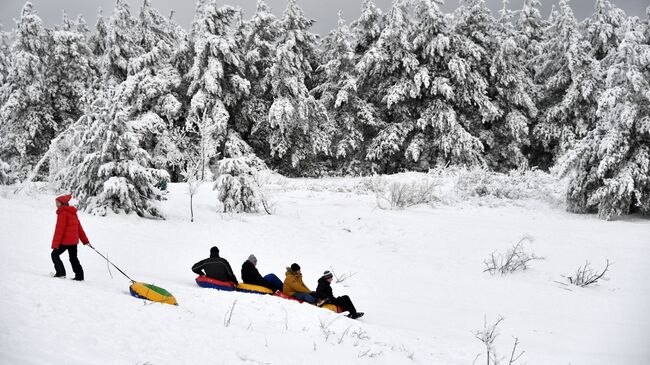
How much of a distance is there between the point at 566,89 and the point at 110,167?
24.6 m

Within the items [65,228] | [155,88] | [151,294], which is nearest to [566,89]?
[155,88]

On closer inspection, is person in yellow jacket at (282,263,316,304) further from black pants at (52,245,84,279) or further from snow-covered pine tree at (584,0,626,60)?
snow-covered pine tree at (584,0,626,60)

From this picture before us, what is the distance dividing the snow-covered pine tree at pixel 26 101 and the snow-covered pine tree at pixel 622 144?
26746 millimetres

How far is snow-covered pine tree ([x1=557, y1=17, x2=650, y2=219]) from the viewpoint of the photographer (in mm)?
14070

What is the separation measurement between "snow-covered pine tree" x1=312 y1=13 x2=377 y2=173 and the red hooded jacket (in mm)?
18855

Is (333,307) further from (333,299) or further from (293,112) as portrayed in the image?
(293,112)

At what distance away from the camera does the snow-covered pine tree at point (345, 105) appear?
25.1 m

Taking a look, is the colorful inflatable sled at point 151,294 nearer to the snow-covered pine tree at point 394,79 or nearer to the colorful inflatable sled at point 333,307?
the colorful inflatable sled at point 333,307

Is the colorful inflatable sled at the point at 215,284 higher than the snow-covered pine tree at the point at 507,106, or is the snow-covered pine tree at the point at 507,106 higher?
the snow-covered pine tree at the point at 507,106

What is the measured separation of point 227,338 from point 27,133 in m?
25.4

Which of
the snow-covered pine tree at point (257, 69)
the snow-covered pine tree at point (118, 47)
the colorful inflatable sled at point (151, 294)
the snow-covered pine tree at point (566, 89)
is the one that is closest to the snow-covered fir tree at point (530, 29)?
the snow-covered pine tree at point (566, 89)

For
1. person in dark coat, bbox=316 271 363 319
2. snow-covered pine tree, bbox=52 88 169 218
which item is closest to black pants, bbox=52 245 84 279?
person in dark coat, bbox=316 271 363 319

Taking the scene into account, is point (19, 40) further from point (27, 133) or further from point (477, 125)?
point (477, 125)

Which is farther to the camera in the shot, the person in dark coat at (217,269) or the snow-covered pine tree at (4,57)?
the snow-covered pine tree at (4,57)
